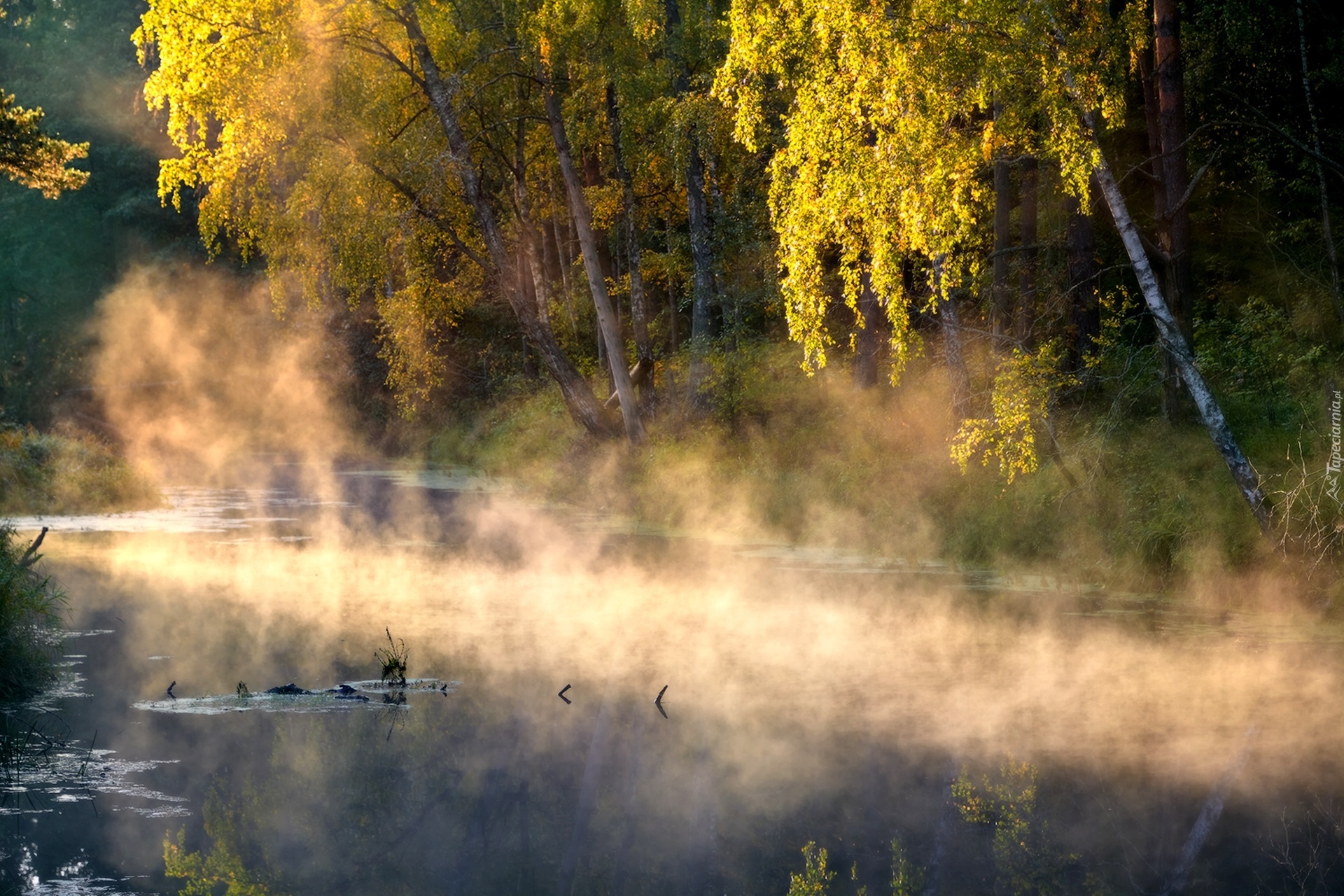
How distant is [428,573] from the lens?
1838 cm

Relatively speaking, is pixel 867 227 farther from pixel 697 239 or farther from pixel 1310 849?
pixel 697 239

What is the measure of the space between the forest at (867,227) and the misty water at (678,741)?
198 cm

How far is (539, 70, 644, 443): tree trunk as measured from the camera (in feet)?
81.4

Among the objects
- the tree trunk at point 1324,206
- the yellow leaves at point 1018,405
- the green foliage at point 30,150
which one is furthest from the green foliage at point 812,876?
the green foliage at point 30,150

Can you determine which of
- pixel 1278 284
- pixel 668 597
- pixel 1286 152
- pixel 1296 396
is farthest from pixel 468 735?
pixel 1286 152

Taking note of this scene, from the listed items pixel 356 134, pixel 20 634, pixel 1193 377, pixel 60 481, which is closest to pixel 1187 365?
pixel 1193 377

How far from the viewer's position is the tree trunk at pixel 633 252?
25.9 meters

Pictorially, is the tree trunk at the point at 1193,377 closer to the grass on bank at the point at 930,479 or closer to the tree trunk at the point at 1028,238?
the grass on bank at the point at 930,479

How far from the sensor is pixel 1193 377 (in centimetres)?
1320

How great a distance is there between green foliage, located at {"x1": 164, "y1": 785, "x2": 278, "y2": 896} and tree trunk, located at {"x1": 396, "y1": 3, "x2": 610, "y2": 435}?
1742cm

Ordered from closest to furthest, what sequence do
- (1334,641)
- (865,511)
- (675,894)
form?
(675,894)
(1334,641)
(865,511)

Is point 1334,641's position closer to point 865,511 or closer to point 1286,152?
point 865,511

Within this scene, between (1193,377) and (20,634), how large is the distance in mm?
10874

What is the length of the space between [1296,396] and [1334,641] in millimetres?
4120
